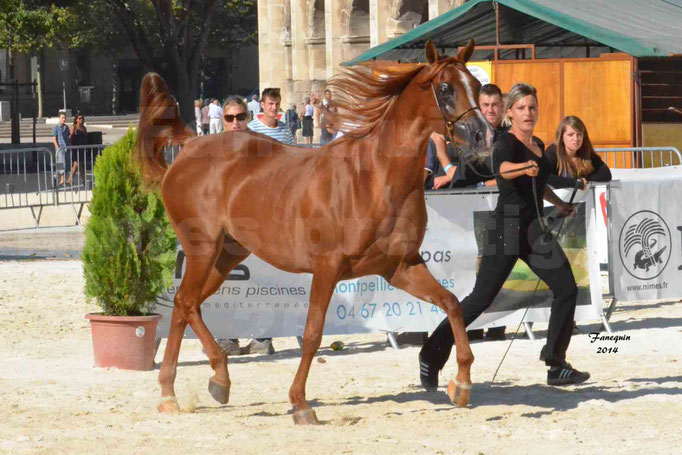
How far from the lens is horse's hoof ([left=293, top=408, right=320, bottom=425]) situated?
7531mm

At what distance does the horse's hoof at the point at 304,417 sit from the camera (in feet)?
24.7

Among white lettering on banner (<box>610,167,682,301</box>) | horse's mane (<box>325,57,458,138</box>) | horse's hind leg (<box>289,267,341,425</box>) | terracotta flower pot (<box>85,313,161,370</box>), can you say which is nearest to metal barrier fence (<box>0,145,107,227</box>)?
white lettering on banner (<box>610,167,682,301</box>)

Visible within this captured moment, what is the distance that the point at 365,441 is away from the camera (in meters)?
7.18

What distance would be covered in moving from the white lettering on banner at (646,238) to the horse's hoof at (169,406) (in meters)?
5.03

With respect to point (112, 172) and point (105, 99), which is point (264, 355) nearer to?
point (112, 172)

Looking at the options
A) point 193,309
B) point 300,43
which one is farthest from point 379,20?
point 193,309

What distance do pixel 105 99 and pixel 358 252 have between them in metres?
80.9

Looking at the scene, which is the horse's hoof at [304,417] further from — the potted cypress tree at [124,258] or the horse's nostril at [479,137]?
the potted cypress tree at [124,258]

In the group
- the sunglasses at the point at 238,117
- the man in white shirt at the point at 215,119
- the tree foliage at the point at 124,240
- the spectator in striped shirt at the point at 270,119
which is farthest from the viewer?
→ the man in white shirt at the point at 215,119

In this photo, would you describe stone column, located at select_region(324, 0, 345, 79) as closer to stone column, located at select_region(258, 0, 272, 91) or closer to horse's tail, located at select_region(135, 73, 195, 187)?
stone column, located at select_region(258, 0, 272, 91)

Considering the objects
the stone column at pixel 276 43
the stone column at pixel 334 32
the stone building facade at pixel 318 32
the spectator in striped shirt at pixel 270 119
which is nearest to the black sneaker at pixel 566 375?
the spectator in striped shirt at pixel 270 119

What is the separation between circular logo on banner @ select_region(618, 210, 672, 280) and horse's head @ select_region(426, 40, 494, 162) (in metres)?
4.59

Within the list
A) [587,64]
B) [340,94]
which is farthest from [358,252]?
[587,64]

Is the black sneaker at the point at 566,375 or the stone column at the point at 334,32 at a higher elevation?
the stone column at the point at 334,32
